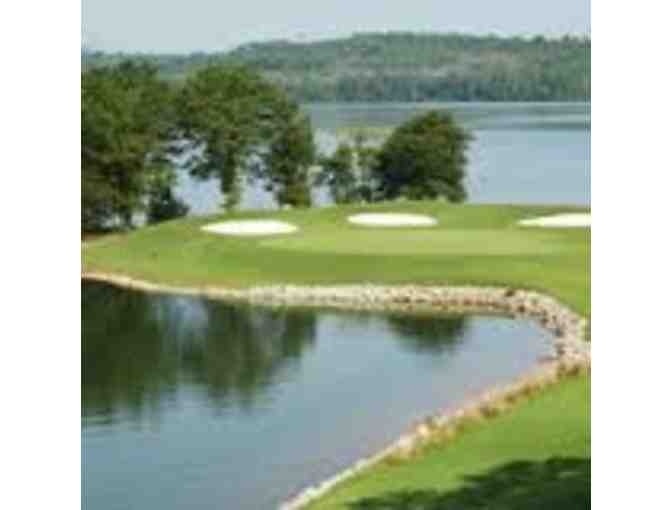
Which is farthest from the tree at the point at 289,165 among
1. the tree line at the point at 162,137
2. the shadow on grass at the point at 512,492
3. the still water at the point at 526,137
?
the shadow on grass at the point at 512,492

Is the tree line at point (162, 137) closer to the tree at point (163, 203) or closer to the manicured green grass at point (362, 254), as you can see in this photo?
the tree at point (163, 203)

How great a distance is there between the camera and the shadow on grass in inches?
166

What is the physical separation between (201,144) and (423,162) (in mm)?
2927

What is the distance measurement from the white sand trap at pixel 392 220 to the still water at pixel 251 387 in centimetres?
247

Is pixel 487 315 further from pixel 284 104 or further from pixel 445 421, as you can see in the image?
pixel 445 421

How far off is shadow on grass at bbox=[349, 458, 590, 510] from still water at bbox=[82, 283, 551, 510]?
0.78 m

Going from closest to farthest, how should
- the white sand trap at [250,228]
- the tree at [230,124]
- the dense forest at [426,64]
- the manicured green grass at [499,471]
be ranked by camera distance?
1. the manicured green grass at [499,471]
2. the dense forest at [426,64]
3. the tree at [230,124]
4. the white sand trap at [250,228]

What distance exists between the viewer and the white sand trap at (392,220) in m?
12.7

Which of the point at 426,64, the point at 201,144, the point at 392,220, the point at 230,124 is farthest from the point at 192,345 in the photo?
the point at 392,220

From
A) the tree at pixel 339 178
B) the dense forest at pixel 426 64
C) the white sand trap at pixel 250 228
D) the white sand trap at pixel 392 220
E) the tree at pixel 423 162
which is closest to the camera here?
the dense forest at pixel 426 64

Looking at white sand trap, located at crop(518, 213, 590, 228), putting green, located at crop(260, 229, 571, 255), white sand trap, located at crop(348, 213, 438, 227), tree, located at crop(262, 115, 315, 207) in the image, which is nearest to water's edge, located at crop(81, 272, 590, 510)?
putting green, located at crop(260, 229, 571, 255)
